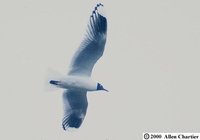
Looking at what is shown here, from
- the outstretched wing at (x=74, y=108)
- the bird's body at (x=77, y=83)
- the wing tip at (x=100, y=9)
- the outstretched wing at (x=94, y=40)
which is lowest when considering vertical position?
the outstretched wing at (x=74, y=108)

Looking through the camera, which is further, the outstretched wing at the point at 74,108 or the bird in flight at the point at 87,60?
the outstretched wing at the point at 74,108

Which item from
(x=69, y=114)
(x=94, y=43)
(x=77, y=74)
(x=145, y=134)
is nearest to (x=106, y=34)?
(x=94, y=43)

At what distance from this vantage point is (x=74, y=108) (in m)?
11.8

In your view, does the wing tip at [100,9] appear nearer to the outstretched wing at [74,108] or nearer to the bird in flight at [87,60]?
the bird in flight at [87,60]

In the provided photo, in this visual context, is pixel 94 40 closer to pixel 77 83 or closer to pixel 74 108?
pixel 77 83

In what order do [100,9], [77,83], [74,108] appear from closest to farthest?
[100,9] → [77,83] → [74,108]

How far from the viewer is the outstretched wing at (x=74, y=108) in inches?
458

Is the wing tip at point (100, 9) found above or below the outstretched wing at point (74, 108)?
above

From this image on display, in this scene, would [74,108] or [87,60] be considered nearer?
[87,60]

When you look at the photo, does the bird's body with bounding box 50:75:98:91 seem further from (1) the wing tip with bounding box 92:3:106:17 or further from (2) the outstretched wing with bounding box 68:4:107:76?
(1) the wing tip with bounding box 92:3:106:17

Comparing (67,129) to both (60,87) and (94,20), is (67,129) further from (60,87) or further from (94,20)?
(94,20)

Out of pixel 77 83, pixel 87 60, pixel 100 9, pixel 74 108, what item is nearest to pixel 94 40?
pixel 87 60

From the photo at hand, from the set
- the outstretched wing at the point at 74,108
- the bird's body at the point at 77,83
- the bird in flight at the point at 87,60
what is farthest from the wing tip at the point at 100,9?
the outstretched wing at the point at 74,108

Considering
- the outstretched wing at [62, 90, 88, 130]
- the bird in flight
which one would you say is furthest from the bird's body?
the outstretched wing at [62, 90, 88, 130]
